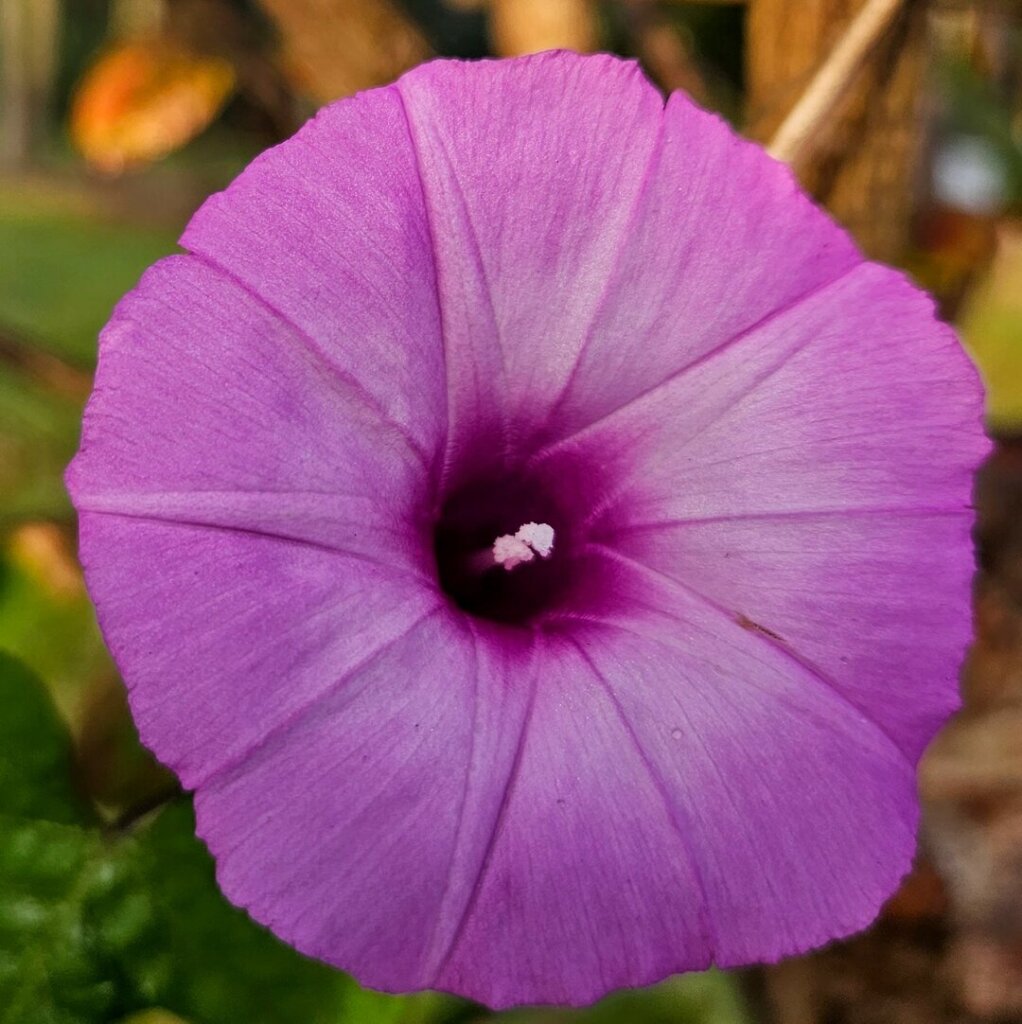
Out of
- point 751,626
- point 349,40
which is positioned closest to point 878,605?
point 751,626

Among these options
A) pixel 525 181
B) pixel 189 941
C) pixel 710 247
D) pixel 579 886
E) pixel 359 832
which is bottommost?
pixel 189 941

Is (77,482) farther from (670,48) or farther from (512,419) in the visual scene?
(670,48)

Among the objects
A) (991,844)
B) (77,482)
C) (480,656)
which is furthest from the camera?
(991,844)

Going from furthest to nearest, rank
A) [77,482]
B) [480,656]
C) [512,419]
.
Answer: [512,419] → [480,656] → [77,482]

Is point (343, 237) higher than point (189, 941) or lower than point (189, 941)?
higher

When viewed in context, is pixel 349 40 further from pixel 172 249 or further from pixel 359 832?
pixel 359 832

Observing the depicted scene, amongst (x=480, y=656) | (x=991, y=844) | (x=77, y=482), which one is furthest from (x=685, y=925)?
(x=991, y=844)
